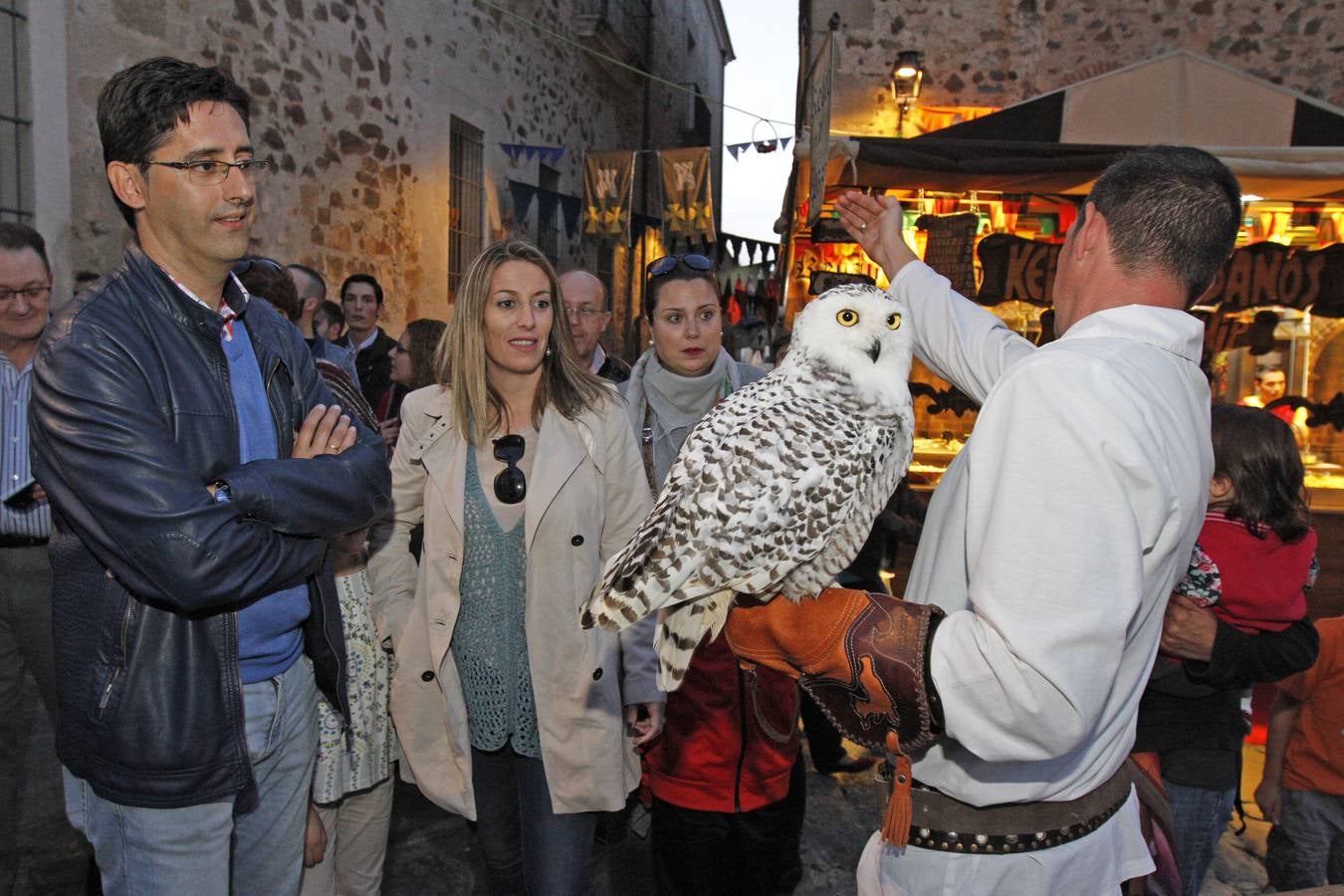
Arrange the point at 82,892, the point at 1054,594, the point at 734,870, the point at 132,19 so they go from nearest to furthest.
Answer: the point at 1054,594 → the point at 734,870 → the point at 82,892 → the point at 132,19

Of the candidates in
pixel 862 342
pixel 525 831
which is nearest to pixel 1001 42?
pixel 862 342

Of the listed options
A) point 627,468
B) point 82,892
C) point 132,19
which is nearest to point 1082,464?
point 627,468

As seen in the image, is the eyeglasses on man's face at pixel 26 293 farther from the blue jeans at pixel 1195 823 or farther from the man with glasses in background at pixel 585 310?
the blue jeans at pixel 1195 823

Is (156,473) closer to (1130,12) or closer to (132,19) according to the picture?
(132,19)

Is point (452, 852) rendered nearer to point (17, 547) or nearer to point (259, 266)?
point (17, 547)

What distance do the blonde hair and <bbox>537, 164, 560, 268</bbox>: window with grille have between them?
8.20m

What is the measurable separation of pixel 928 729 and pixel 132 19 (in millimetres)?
6014

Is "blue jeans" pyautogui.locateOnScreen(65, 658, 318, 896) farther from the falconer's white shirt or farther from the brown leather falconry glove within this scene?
the falconer's white shirt

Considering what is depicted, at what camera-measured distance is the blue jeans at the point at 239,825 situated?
1.58 meters

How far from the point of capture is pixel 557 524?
7.41ft

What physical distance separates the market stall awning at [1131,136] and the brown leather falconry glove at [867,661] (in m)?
4.11

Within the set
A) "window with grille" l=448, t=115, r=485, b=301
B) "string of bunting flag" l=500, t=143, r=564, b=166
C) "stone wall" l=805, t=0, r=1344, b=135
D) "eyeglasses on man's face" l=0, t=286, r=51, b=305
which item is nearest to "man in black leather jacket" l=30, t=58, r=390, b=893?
"eyeglasses on man's face" l=0, t=286, r=51, b=305

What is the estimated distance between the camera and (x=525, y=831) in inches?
90.4

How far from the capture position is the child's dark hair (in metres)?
2.38
